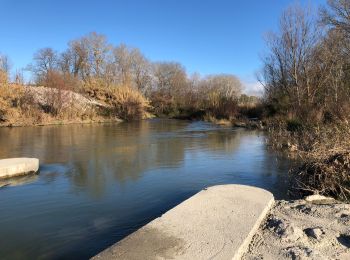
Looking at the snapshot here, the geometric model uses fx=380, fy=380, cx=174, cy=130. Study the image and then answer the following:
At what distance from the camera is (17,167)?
9492mm

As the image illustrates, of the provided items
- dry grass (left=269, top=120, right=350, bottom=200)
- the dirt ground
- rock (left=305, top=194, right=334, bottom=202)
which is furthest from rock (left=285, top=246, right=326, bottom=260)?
dry grass (left=269, top=120, right=350, bottom=200)

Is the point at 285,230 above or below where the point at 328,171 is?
below

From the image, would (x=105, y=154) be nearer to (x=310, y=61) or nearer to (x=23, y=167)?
(x=23, y=167)

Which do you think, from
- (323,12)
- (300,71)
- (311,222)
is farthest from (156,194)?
(323,12)

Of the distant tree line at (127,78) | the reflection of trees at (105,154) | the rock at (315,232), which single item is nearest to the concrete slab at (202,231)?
the rock at (315,232)

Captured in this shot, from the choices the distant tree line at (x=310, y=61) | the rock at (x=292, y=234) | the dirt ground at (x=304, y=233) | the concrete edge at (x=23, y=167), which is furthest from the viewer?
the distant tree line at (x=310, y=61)

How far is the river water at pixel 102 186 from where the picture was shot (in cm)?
557

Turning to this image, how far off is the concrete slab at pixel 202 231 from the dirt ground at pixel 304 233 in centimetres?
16

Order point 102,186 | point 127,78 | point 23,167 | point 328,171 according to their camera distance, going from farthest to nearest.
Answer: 1. point 127,78
2. point 23,167
3. point 102,186
4. point 328,171

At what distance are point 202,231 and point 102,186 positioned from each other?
14.2 ft

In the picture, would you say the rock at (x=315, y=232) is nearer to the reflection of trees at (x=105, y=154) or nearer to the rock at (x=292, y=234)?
the rock at (x=292, y=234)

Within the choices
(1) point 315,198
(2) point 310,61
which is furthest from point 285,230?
(2) point 310,61

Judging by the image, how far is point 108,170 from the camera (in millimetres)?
10555

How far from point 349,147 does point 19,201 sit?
650cm
